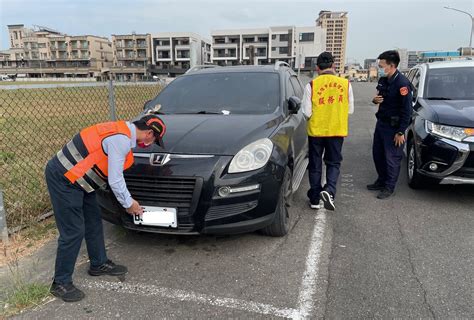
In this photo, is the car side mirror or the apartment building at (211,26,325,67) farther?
the apartment building at (211,26,325,67)

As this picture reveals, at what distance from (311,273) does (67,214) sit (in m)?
1.92

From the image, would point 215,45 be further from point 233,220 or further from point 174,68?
point 233,220

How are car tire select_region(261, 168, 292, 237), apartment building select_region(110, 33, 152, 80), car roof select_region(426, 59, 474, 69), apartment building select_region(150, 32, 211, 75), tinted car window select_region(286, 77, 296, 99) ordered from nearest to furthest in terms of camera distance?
car tire select_region(261, 168, 292, 237) < tinted car window select_region(286, 77, 296, 99) < car roof select_region(426, 59, 474, 69) < apartment building select_region(150, 32, 211, 75) < apartment building select_region(110, 33, 152, 80)

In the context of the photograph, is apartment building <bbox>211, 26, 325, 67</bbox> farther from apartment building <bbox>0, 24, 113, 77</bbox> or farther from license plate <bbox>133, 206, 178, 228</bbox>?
license plate <bbox>133, 206, 178, 228</bbox>

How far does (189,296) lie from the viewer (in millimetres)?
2613

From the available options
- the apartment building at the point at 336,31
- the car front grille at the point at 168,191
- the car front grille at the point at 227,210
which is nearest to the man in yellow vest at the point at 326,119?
the car front grille at the point at 227,210

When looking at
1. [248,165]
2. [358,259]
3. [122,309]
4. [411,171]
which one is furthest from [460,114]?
[122,309]

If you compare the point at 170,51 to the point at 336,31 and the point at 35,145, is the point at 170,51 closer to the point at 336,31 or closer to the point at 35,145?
the point at 336,31

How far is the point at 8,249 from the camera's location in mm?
3383

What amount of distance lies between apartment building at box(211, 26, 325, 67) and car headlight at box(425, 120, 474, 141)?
8093 cm

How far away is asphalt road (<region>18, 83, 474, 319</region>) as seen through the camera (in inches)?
96.8

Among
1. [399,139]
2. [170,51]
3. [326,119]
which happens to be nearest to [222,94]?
[326,119]

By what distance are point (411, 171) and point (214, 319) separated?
381 centimetres

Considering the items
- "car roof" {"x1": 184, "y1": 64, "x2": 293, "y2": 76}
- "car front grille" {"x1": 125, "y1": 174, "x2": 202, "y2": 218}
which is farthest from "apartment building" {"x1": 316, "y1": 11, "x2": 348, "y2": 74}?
"car front grille" {"x1": 125, "y1": 174, "x2": 202, "y2": 218}
